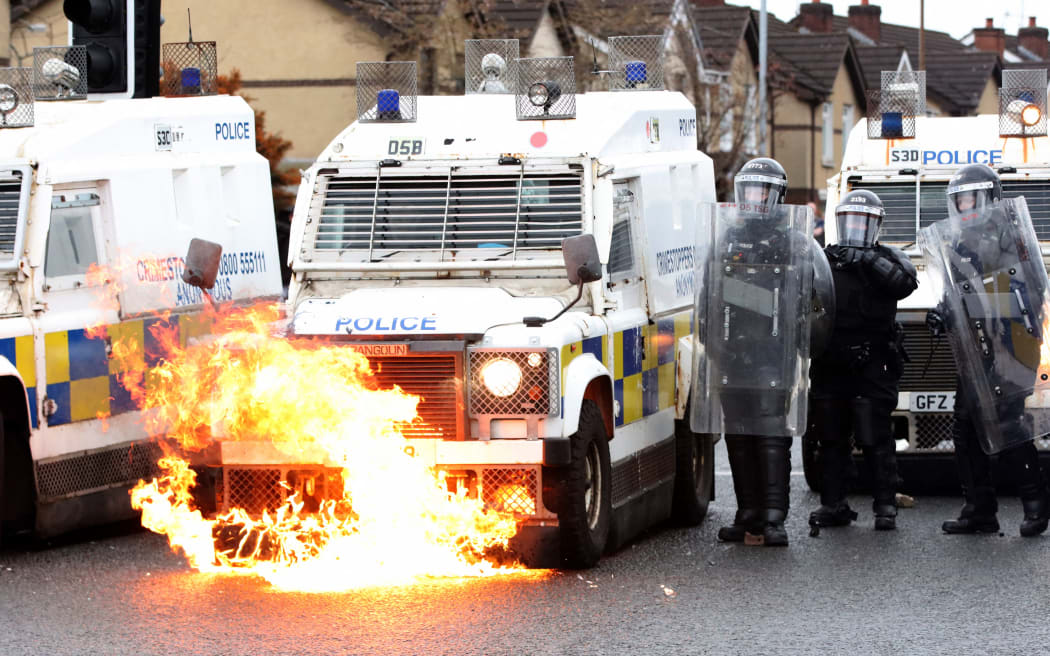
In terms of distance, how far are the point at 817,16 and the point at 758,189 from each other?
53.1 m

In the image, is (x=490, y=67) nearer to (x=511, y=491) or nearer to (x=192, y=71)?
(x=192, y=71)

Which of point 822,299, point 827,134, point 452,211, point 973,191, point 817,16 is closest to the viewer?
point 452,211

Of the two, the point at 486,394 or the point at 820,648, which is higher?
the point at 486,394

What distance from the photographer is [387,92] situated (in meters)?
11.0

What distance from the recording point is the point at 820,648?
7.81m

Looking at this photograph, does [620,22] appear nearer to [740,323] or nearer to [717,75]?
[717,75]

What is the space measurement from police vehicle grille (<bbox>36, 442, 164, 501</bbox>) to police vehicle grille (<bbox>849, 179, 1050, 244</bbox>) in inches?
214

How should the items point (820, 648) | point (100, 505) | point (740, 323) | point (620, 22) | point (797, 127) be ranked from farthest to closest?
point (797, 127)
point (620, 22)
point (100, 505)
point (740, 323)
point (820, 648)

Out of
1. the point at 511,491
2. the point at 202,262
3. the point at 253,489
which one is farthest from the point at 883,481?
the point at 202,262

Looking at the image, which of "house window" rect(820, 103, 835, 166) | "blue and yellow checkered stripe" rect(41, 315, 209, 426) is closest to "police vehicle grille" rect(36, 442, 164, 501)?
"blue and yellow checkered stripe" rect(41, 315, 209, 426)

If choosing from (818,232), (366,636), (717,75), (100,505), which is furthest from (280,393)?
(717,75)

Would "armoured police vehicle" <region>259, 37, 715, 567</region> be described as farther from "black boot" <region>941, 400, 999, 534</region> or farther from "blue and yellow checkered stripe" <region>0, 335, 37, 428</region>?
"black boot" <region>941, 400, 999, 534</region>

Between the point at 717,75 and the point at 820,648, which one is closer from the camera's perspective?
the point at 820,648

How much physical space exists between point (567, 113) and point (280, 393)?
107 inches
